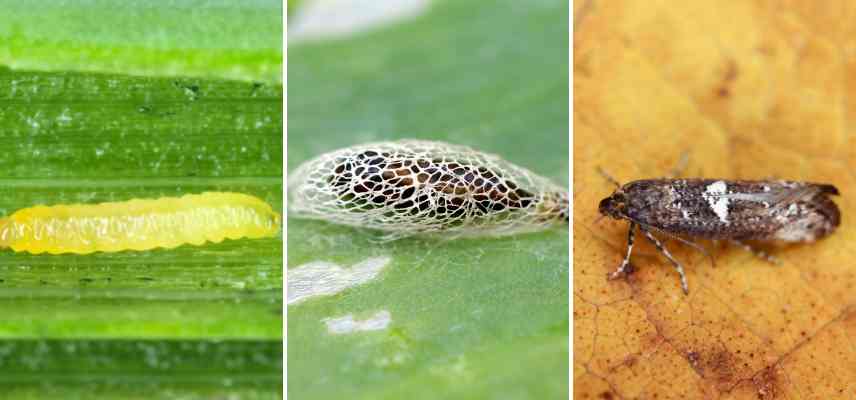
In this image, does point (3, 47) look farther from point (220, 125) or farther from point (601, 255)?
point (601, 255)

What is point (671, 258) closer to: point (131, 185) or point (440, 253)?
point (440, 253)

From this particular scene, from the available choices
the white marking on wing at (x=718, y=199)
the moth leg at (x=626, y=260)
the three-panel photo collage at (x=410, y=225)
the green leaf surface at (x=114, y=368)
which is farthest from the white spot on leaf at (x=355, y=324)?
the white marking on wing at (x=718, y=199)

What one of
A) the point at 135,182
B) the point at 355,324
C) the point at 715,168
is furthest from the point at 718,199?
the point at 135,182

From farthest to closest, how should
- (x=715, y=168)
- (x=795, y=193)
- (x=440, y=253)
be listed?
(x=715, y=168), (x=795, y=193), (x=440, y=253)

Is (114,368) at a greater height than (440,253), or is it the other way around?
(440,253)

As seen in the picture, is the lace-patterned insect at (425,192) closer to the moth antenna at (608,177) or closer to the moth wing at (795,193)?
the moth antenna at (608,177)

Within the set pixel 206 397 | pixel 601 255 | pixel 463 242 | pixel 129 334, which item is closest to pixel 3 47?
pixel 129 334
